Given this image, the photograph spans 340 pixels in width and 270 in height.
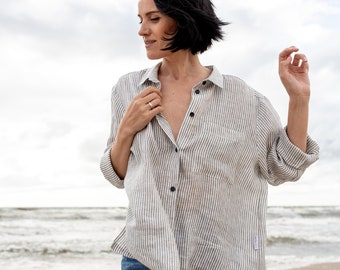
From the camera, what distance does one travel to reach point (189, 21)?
7.78 ft

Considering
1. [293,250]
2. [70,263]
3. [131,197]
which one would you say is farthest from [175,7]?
[293,250]

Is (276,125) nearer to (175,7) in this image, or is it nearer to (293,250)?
(175,7)

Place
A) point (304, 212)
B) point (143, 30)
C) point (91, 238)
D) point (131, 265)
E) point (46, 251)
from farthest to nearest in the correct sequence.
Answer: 1. point (304, 212)
2. point (91, 238)
3. point (46, 251)
4. point (143, 30)
5. point (131, 265)

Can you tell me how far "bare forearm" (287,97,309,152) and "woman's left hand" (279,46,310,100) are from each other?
0.07 feet

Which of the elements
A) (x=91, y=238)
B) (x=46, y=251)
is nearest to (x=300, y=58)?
(x=46, y=251)

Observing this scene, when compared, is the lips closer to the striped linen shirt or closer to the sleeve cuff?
the striped linen shirt

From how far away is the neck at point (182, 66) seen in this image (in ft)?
8.05

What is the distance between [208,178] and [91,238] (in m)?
12.0

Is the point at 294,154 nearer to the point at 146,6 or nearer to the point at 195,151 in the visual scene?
the point at 195,151

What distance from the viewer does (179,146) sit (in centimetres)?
234

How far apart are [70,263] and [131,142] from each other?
8652mm

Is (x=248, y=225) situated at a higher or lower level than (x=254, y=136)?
lower

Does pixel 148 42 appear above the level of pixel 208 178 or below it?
above

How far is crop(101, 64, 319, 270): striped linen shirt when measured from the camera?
230 centimetres
